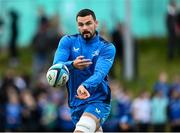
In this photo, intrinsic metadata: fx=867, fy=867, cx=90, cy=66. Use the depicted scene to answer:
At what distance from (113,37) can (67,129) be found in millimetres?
5446

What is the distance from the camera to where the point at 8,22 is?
30.0m

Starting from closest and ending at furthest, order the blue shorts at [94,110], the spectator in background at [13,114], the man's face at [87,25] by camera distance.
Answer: the man's face at [87,25]
the blue shorts at [94,110]
the spectator in background at [13,114]

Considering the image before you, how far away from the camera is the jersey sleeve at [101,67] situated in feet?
41.1

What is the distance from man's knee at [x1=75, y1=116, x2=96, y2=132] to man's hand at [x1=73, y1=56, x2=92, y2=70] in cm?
77

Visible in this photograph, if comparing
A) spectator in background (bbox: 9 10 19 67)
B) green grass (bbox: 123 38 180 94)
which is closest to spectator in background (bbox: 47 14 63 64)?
spectator in background (bbox: 9 10 19 67)

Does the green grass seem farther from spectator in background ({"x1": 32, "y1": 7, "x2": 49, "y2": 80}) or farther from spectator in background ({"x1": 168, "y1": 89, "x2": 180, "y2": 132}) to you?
spectator in background ({"x1": 168, "y1": 89, "x2": 180, "y2": 132})

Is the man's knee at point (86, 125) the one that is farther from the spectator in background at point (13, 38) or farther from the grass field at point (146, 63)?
the spectator in background at point (13, 38)

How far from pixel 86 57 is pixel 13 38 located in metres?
15.6

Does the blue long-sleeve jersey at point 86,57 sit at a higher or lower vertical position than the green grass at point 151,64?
higher

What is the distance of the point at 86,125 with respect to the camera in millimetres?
12703

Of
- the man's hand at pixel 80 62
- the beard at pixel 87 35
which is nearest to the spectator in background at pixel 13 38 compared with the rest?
the beard at pixel 87 35

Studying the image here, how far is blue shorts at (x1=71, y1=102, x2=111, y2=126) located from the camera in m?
13.0

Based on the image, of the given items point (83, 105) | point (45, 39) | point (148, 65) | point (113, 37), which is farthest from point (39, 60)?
point (83, 105)

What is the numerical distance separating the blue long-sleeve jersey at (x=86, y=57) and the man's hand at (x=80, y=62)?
141 millimetres
